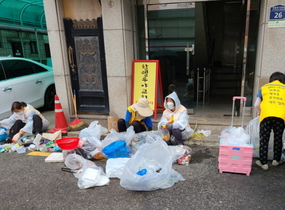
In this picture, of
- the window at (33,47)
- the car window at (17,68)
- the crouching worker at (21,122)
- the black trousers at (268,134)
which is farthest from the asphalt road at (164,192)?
the window at (33,47)

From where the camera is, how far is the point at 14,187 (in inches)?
125

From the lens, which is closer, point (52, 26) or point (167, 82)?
point (52, 26)

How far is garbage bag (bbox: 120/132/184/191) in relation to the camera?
9.32ft

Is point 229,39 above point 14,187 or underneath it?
above

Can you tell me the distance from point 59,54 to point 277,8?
4.46 m

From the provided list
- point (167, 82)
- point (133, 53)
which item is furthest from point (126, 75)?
point (167, 82)

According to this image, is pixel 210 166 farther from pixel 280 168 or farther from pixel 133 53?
pixel 133 53

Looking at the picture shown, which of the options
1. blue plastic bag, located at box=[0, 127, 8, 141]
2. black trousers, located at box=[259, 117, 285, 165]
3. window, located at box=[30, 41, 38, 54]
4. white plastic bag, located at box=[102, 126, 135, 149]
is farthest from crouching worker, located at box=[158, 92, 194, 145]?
window, located at box=[30, 41, 38, 54]

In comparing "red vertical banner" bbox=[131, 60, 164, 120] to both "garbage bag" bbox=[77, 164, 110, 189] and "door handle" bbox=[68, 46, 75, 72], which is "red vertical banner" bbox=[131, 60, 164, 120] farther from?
"garbage bag" bbox=[77, 164, 110, 189]

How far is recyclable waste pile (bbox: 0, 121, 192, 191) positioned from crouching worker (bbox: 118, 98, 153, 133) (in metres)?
0.25

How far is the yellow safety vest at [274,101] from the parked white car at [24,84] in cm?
545

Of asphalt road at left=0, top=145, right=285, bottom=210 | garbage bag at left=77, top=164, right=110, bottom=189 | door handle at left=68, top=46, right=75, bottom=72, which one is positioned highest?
door handle at left=68, top=46, right=75, bottom=72

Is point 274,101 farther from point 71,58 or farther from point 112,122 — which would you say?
point 71,58

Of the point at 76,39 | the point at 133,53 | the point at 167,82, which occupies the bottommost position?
the point at 167,82
